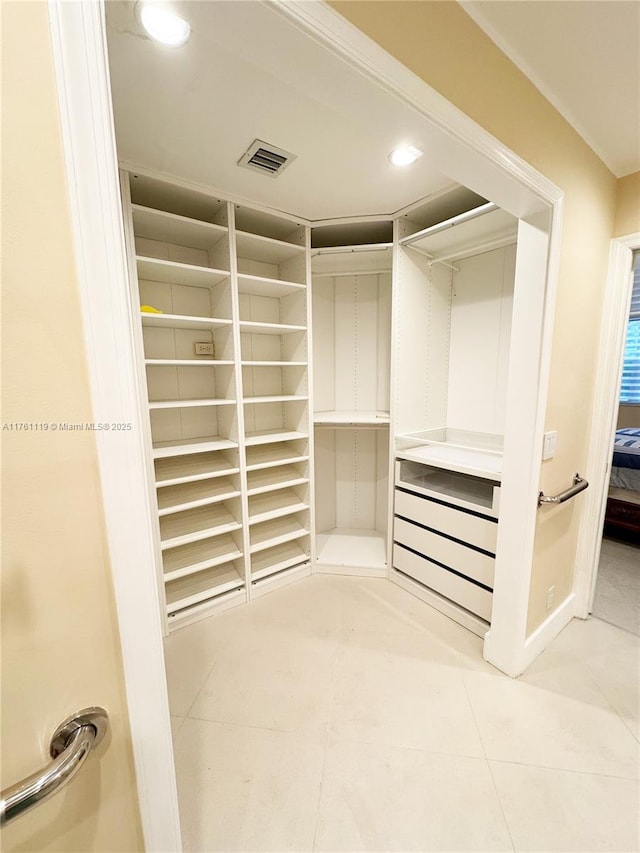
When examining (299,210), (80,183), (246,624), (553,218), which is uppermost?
(299,210)

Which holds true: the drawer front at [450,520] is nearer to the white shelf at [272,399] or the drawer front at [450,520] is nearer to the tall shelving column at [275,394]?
the tall shelving column at [275,394]

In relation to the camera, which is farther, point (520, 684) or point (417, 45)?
point (520, 684)

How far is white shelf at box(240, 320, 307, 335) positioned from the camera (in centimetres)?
209

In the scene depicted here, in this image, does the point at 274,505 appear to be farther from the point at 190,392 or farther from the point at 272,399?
the point at 190,392

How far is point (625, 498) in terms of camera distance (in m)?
2.86

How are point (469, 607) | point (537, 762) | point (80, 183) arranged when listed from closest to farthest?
point (80, 183) → point (537, 762) → point (469, 607)

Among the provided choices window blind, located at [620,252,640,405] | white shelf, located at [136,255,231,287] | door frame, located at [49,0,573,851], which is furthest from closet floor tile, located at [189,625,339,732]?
window blind, located at [620,252,640,405]

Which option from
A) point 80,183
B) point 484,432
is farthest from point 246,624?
point 80,183

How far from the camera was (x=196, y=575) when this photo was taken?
7.50 feet

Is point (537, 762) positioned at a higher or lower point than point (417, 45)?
lower

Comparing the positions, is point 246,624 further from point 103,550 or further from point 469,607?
point 103,550

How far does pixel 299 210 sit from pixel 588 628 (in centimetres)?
313

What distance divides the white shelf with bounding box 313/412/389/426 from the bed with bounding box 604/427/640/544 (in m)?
2.22

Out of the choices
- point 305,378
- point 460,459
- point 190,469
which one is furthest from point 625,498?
point 190,469
